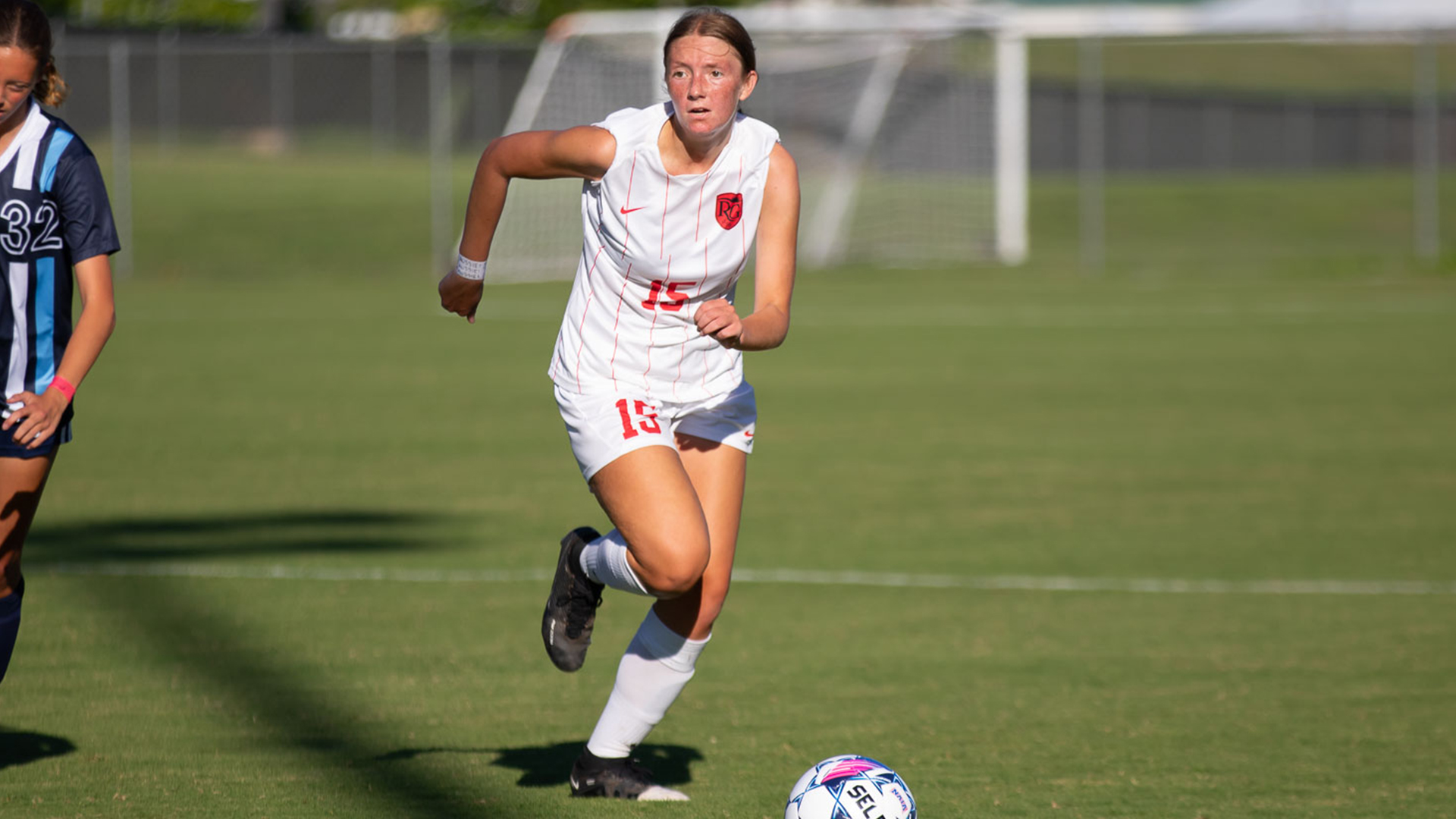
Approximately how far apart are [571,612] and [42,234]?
5.44 ft

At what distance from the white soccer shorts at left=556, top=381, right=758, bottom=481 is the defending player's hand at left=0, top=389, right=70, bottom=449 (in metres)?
1.24

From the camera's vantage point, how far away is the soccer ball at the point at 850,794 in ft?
14.1

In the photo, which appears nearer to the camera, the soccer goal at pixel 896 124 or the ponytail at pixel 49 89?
the ponytail at pixel 49 89

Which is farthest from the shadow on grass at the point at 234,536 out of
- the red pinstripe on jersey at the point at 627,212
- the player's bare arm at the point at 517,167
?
the red pinstripe on jersey at the point at 627,212

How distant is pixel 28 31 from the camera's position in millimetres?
4395

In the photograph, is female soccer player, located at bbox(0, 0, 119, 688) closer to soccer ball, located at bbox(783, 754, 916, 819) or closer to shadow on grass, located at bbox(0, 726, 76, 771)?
shadow on grass, located at bbox(0, 726, 76, 771)

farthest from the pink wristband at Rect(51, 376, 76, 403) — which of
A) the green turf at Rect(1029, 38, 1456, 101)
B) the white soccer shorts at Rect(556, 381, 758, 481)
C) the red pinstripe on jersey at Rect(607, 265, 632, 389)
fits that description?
the green turf at Rect(1029, 38, 1456, 101)

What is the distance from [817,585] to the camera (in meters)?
7.93

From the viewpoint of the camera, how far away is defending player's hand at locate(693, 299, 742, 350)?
163 inches

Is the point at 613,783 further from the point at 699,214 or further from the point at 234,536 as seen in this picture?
the point at 234,536

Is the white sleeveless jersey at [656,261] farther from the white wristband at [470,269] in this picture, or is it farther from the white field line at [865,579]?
the white field line at [865,579]

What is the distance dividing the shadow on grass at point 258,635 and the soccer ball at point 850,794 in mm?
856

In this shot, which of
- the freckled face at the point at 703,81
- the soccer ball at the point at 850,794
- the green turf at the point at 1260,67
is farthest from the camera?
the green turf at the point at 1260,67

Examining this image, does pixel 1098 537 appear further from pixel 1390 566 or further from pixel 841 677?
pixel 841 677
